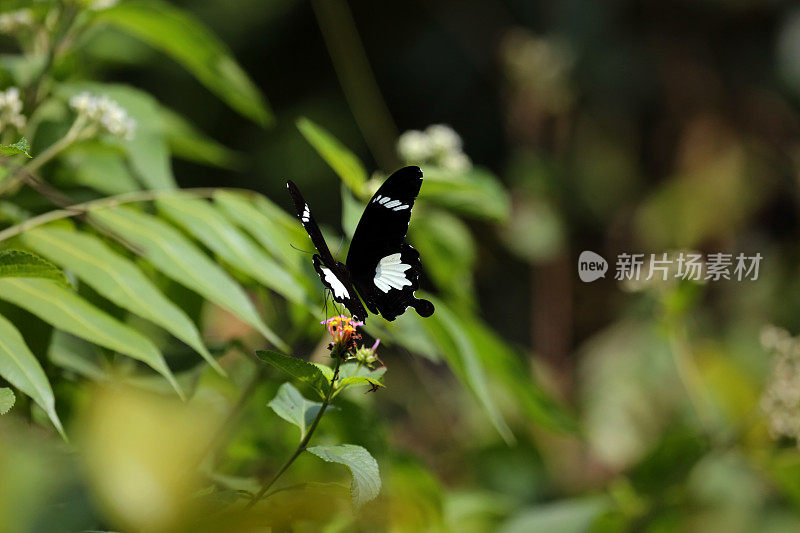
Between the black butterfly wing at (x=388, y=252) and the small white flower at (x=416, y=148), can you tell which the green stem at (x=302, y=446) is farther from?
the small white flower at (x=416, y=148)

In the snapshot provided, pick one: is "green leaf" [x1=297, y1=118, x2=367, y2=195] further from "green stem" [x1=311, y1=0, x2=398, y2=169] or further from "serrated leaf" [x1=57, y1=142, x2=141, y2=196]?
"green stem" [x1=311, y1=0, x2=398, y2=169]

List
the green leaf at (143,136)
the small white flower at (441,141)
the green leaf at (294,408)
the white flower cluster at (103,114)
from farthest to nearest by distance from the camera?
the small white flower at (441,141) → the green leaf at (143,136) → the white flower cluster at (103,114) → the green leaf at (294,408)

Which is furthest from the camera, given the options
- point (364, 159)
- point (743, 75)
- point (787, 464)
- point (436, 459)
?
point (364, 159)

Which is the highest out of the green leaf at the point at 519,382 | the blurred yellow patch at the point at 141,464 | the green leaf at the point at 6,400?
the green leaf at the point at 519,382

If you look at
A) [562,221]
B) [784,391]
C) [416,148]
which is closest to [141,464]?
[416,148]

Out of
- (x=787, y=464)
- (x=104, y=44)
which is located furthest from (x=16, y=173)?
(x=104, y=44)

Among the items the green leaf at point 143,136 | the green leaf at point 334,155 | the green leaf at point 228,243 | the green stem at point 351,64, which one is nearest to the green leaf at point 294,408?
the green leaf at point 228,243

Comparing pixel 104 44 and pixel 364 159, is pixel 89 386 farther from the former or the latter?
pixel 364 159

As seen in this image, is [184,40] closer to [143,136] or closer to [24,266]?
[143,136]
